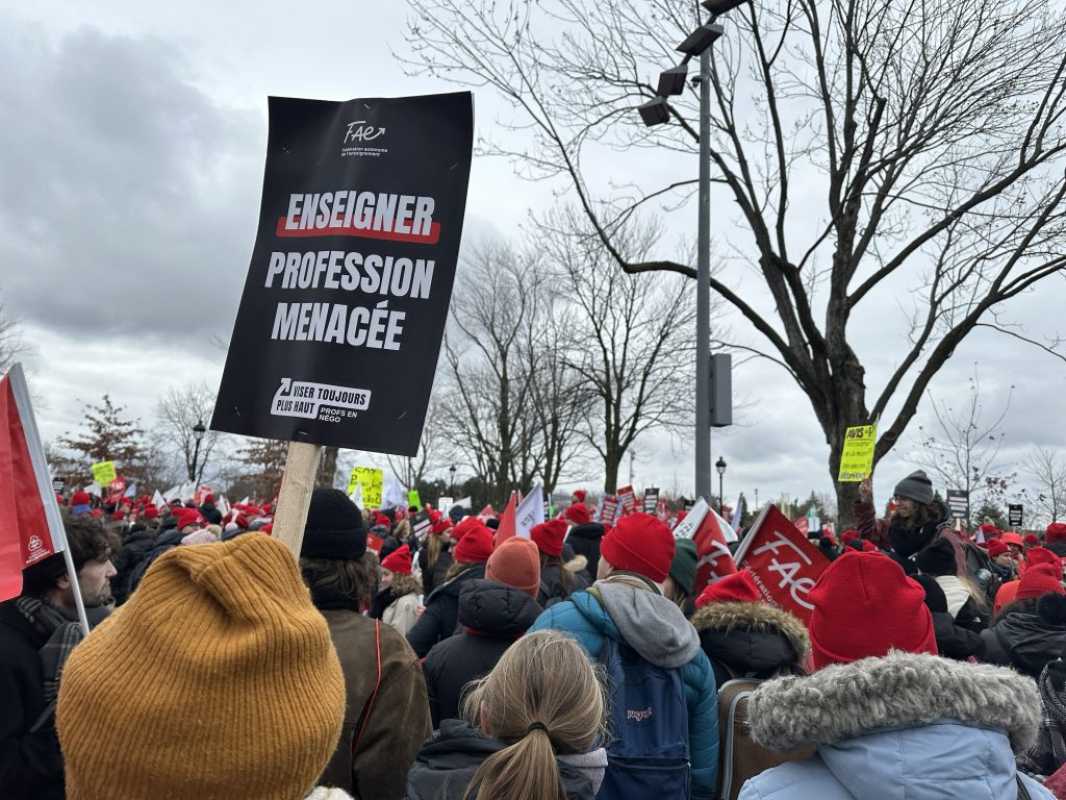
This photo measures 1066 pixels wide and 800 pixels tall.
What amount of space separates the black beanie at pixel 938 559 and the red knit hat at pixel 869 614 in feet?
14.5

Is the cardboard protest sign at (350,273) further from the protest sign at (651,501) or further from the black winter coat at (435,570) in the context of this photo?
the protest sign at (651,501)

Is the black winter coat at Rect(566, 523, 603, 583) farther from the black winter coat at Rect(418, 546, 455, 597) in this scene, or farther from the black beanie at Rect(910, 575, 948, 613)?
the black beanie at Rect(910, 575, 948, 613)

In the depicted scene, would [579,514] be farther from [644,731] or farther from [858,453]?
[644,731]

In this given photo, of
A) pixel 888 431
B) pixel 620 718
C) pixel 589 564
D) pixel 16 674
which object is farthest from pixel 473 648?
pixel 888 431

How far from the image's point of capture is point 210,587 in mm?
1483

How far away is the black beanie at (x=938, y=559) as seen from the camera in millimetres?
6551

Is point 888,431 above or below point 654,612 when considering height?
above

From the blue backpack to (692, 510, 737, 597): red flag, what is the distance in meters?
2.41

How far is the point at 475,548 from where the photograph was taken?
6695mm

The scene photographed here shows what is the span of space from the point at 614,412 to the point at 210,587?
31.9m

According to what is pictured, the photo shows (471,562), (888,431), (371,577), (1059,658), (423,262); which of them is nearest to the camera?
(423,262)

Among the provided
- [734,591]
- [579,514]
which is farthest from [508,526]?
[734,591]

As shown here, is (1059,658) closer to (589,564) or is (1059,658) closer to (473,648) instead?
(473,648)

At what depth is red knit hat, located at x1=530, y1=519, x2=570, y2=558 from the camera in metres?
7.35
